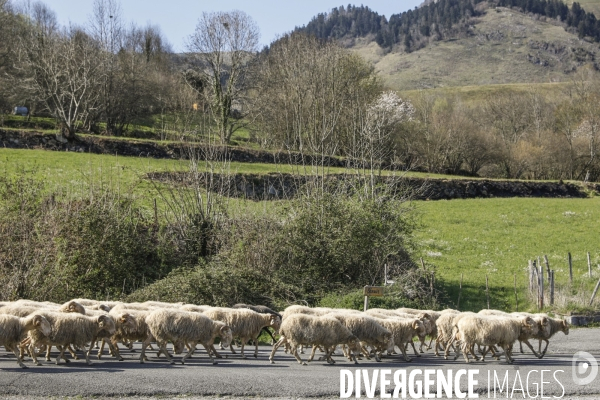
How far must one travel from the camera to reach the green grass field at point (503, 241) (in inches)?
1138

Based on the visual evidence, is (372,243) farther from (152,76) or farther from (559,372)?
(152,76)

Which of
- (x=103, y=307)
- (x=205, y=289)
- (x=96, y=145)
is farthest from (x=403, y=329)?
(x=96, y=145)

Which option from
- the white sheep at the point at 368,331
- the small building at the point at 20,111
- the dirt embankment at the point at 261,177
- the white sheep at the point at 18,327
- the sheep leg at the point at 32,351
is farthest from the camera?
the small building at the point at 20,111

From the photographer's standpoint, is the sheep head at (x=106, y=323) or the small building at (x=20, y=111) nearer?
the sheep head at (x=106, y=323)

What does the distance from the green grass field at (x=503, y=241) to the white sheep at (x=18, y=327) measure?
16.8m

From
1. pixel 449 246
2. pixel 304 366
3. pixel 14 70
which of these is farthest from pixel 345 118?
pixel 14 70

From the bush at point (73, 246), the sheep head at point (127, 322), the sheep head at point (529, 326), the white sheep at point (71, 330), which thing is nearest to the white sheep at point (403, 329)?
the sheep head at point (529, 326)

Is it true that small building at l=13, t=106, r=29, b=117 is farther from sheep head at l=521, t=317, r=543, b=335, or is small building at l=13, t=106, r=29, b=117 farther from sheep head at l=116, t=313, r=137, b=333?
sheep head at l=521, t=317, r=543, b=335

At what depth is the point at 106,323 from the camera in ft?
46.5

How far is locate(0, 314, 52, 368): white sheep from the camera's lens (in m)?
13.2

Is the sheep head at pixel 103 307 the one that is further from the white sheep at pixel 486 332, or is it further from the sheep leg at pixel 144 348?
the white sheep at pixel 486 332

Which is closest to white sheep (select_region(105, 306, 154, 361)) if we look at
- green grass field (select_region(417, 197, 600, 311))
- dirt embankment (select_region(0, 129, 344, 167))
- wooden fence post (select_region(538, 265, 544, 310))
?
green grass field (select_region(417, 197, 600, 311))

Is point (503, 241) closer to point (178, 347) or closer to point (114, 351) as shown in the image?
point (178, 347)

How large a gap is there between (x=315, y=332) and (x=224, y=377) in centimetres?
275
